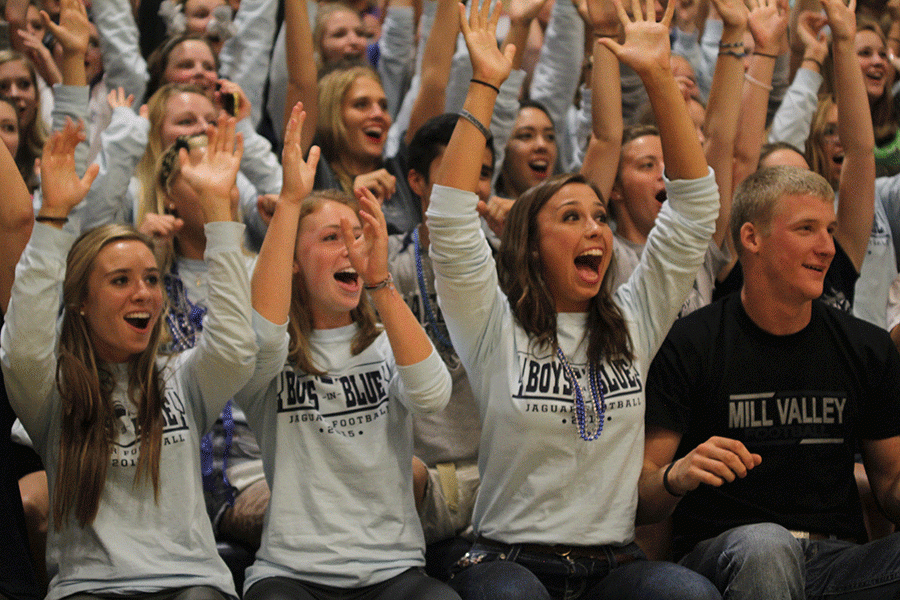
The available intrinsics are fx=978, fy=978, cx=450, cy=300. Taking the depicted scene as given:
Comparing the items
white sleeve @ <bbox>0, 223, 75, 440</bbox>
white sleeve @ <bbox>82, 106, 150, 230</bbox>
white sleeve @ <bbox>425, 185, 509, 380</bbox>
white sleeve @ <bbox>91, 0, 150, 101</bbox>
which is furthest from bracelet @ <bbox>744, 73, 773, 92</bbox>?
white sleeve @ <bbox>91, 0, 150, 101</bbox>

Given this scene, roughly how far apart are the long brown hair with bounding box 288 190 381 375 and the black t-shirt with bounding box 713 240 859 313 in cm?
112

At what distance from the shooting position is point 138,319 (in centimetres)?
214

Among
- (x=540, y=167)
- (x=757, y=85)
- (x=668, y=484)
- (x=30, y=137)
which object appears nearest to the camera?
(x=668, y=484)

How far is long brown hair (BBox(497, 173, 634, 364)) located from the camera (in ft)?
7.27

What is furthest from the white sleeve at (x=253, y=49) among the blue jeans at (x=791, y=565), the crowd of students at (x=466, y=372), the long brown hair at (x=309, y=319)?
the blue jeans at (x=791, y=565)

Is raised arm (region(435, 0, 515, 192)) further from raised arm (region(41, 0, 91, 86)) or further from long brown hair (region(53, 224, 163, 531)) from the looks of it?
raised arm (region(41, 0, 91, 86))

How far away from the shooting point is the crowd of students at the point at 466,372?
200 cm

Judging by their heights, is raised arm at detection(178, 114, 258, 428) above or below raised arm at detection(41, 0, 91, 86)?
below

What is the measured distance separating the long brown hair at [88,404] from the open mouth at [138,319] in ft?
0.08

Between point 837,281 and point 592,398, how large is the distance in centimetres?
109

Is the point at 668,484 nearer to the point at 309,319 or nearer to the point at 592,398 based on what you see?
the point at 592,398

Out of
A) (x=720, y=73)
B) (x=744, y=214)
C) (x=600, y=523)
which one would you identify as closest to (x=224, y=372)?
(x=600, y=523)

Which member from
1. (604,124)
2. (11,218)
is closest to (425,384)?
(11,218)

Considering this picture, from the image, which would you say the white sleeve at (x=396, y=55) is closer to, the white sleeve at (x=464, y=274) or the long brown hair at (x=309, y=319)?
the long brown hair at (x=309, y=319)
